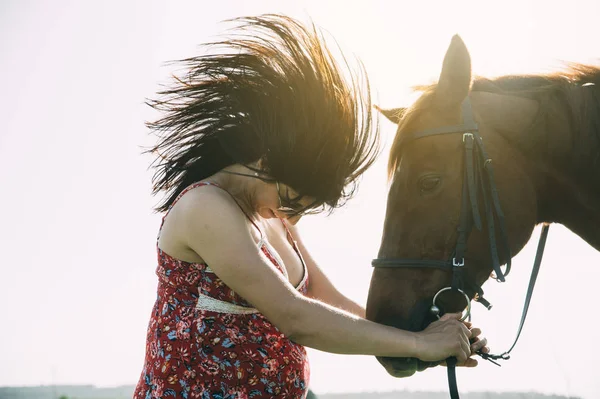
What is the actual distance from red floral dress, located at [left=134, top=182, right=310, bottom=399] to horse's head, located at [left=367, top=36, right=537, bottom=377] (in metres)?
0.59

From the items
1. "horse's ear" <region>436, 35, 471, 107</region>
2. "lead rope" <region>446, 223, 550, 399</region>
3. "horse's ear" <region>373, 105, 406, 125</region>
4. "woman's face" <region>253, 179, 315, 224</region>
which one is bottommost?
"lead rope" <region>446, 223, 550, 399</region>

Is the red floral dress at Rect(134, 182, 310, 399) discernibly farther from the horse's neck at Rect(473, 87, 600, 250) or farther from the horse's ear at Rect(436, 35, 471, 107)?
the horse's neck at Rect(473, 87, 600, 250)

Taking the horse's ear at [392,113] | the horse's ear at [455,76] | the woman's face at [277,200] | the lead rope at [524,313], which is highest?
the horse's ear at [455,76]

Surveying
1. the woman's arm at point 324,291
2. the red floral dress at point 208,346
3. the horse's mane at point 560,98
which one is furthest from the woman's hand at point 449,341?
the horse's mane at point 560,98

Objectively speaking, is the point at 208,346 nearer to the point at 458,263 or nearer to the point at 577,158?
the point at 458,263

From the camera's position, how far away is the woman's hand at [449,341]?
2116mm

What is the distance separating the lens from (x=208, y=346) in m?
2.01

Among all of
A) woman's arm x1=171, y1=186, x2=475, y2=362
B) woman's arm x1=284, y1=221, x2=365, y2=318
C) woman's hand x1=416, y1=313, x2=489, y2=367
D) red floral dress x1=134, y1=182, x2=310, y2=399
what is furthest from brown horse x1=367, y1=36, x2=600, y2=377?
red floral dress x1=134, y1=182, x2=310, y2=399

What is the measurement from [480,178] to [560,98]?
23.1 inches

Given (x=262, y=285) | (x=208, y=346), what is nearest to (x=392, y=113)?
(x=262, y=285)

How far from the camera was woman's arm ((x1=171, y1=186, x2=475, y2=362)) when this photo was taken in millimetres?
1947

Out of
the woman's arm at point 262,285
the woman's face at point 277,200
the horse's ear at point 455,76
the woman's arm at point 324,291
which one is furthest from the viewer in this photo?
the woman's arm at point 324,291

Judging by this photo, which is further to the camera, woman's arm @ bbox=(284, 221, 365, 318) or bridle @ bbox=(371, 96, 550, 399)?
woman's arm @ bbox=(284, 221, 365, 318)

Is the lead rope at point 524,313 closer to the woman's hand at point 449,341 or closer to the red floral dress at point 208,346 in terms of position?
the woman's hand at point 449,341
